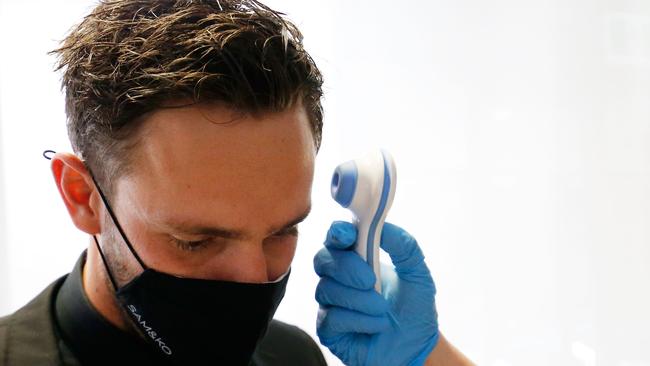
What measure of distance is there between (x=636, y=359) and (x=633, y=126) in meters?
0.57

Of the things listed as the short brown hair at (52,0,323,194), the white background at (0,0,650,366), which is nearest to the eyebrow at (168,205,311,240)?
the short brown hair at (52,0,323,194)

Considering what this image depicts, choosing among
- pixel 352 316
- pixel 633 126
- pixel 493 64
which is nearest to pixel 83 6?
pixel 493 64

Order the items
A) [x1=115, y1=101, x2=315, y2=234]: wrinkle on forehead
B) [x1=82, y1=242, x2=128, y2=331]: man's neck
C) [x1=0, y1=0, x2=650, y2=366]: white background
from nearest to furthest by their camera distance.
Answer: [x1=115, y1=101, x2=315, y2=234]: wrinkle on forehead → [x1=82, y1=242, x2=128, y2=331]: man's neck → [x1=0, y1=0, x2=650, y2=366]: white background

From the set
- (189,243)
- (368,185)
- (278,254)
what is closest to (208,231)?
(189,243)

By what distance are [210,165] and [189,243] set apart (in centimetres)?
12

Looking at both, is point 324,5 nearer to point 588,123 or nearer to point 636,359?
point 588,123

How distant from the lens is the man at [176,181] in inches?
38.7

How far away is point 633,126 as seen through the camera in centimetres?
174

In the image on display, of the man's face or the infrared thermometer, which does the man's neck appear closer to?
the man's face

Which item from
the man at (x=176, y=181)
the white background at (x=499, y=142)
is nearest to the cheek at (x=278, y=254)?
the man at (x=176, y=181)

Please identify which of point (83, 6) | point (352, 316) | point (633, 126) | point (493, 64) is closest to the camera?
point (352, 316)

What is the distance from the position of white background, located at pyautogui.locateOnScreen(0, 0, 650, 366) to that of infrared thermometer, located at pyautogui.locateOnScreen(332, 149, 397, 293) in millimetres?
807

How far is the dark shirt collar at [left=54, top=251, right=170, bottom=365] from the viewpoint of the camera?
41.0 inches

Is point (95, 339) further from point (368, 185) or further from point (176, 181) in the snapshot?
point (368, 185)
